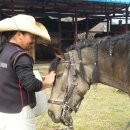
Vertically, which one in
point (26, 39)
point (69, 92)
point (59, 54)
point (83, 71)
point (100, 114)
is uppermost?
point (26, 39)

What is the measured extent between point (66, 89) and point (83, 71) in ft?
0.85

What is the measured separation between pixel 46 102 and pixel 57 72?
0.37 m

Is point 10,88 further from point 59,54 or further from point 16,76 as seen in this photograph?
point 59,54

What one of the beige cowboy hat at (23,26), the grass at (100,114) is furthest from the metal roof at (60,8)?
the beige cowboy hat at (23,26)

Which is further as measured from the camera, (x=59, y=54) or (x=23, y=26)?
(x=59, y=54)

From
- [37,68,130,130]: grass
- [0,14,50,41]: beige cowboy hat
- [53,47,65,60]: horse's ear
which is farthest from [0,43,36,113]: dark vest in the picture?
[37,68,130,130]: grass

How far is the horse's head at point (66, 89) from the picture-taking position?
4.04 metres

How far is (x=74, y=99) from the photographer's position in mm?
4117

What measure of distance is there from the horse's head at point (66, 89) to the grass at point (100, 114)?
1638 millimetres

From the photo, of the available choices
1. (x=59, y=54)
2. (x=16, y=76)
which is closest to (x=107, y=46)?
(x=59, y=54)

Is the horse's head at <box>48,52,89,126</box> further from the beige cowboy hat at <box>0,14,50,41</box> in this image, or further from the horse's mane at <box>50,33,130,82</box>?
the beige cowboy hat at <box>0,14,50,41</box>

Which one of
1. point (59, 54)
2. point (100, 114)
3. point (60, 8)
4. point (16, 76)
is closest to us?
point (16, 76)

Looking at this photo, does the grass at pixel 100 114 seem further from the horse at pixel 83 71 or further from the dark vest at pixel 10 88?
the dark vest at pixel 10 88

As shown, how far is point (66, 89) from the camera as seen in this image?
4.05 m
